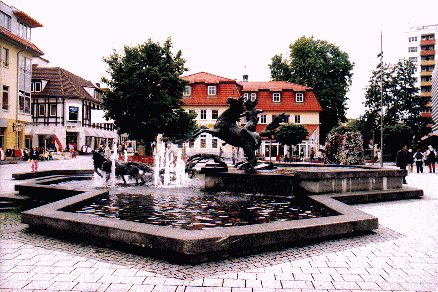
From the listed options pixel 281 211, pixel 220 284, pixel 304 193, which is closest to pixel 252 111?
pixel 304 193

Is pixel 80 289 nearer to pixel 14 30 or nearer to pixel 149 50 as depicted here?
pixel 149 50

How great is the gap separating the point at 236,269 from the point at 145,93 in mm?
30009

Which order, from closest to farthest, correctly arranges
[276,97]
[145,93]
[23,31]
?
[145,93] → [23,31] → [276,97]

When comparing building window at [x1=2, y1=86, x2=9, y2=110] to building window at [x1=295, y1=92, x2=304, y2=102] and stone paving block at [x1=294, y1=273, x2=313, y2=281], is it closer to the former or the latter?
stone paving block at [x1=294, y1=273, x2=313, y2=281]

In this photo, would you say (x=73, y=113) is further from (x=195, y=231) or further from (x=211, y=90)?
(x=195, y=231)

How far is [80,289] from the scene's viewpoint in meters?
3.55

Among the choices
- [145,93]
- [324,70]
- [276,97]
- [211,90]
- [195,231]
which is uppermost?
[324,70]

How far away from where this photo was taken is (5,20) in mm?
32406

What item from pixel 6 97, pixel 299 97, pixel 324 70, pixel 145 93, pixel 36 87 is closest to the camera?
pixel 6 97

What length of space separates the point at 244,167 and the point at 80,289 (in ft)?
26.5

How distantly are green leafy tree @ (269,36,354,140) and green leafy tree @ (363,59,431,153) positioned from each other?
12.9ft

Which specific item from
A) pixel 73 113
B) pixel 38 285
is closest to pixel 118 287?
pixel 38 285

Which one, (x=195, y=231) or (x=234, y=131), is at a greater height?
(x=234, y=131)

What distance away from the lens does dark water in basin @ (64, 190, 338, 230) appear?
239 inches
